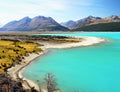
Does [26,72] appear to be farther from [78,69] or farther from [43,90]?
[43,90]

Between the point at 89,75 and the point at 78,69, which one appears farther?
the point at 78,69

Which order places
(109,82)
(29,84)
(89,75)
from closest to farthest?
(29,84) → (109,82) → (89,75)

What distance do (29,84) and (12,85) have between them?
7.45 meters

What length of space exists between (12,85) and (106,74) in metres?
17.9

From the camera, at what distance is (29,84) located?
29328mm

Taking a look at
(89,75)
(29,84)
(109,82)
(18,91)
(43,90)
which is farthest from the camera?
(89,75)

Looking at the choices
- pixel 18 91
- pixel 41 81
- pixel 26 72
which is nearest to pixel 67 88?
pixel 41 81

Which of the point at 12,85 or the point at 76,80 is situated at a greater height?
the point at 12,85

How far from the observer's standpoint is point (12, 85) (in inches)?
865

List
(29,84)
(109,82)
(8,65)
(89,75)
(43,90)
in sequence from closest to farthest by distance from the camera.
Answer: (43,90) < (29,84) < (109,82) < (89,75) < (8,65)

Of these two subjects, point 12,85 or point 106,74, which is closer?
point 12,85

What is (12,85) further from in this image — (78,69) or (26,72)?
(78,69)

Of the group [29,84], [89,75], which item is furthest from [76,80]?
[29,84]

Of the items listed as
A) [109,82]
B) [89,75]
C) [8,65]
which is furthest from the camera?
[8,65]
